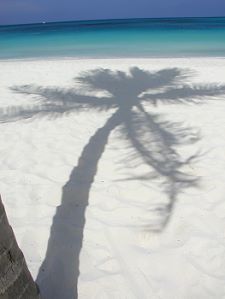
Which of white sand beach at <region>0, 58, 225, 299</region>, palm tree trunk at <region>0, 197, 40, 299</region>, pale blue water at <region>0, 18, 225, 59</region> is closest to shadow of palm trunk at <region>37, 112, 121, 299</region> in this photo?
white sand beach at <region>0, 58, 225, 299</region>

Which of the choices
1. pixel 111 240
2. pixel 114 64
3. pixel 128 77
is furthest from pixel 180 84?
pixel 111 240

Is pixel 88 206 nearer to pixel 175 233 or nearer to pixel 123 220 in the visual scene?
pixel 123 220

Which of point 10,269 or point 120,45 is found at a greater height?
point 10,269

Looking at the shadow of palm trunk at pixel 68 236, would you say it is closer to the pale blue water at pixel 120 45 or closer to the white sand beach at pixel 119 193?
the white sand beach at pixel 119 193

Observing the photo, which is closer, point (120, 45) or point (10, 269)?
point (10, 269)

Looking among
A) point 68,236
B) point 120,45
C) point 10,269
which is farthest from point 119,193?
point 120,45

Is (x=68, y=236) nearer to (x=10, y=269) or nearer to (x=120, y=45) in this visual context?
(x=10, y=269)

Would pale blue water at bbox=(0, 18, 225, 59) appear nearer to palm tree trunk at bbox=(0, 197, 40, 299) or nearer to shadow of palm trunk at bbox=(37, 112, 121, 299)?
shadow of palm trunk at bbox=(37, 112, 121, 299)
